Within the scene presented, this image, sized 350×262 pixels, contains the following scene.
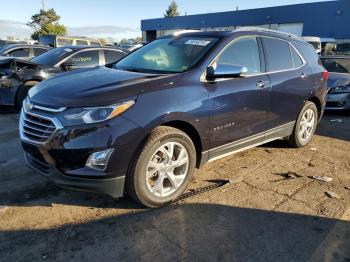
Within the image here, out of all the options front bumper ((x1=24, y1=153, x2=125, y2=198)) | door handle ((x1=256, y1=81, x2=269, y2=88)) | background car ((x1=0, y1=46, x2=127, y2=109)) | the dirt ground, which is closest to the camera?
the dirt ground

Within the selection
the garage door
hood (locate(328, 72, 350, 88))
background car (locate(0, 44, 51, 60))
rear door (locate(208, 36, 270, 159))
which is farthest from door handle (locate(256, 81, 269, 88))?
the garage door

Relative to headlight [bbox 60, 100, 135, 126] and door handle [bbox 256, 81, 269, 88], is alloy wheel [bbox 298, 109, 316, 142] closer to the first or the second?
door handle [bbox 256, 81, 269, 88]

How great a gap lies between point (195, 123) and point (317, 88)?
116 inches

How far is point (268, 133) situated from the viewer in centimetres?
504

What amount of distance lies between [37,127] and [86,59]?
629 cm

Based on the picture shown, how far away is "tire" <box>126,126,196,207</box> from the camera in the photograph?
3504mm

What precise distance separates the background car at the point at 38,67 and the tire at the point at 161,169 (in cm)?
436

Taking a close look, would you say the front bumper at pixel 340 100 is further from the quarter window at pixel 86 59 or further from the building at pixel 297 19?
the building at pixel 297 19

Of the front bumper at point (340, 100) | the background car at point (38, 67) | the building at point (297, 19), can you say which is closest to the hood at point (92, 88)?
the background car at point (38, 67)

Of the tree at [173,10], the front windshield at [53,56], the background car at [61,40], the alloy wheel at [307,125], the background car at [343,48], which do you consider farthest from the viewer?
the tree at [173,10]

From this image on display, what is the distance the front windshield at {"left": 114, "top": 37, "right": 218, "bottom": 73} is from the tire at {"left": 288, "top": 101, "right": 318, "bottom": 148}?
82.9 inches

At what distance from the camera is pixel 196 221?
353cm

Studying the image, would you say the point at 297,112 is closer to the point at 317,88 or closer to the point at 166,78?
the point at 317,88

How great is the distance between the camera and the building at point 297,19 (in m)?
35.1
